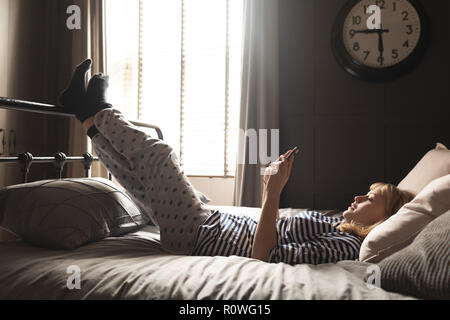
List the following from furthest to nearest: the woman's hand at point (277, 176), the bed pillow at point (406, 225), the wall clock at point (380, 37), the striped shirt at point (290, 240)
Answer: the wall clock at point (380, 37)
the woman's hand at point (277, 176)
the striped shirt at point (290, 240)
the bed pillow at point (406, 225)

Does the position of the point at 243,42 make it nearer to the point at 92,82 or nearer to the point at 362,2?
the point at 362,2

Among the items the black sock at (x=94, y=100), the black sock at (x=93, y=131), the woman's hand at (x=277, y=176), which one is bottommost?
the woman's hand at (x=277, y=176)

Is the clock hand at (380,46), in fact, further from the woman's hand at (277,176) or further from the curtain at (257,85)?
the woman's hand at (277,176)

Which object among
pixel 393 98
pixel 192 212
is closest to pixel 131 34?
pixel 393 98

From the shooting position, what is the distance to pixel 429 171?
58.0 inches

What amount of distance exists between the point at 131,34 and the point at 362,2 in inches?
76.8

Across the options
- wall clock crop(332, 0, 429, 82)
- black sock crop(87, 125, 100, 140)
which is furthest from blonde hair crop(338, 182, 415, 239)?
wall clock crop(332, 0, 429, 82)

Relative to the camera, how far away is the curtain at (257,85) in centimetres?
280

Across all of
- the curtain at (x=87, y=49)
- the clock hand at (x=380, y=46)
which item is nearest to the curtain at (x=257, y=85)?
the clock hand at (x=380, y=46)

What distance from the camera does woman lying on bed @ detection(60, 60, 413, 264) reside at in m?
1.15

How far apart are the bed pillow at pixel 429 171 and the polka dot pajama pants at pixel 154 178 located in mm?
823

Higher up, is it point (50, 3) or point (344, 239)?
point (50, 3)

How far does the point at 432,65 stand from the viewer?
2.54 meters
